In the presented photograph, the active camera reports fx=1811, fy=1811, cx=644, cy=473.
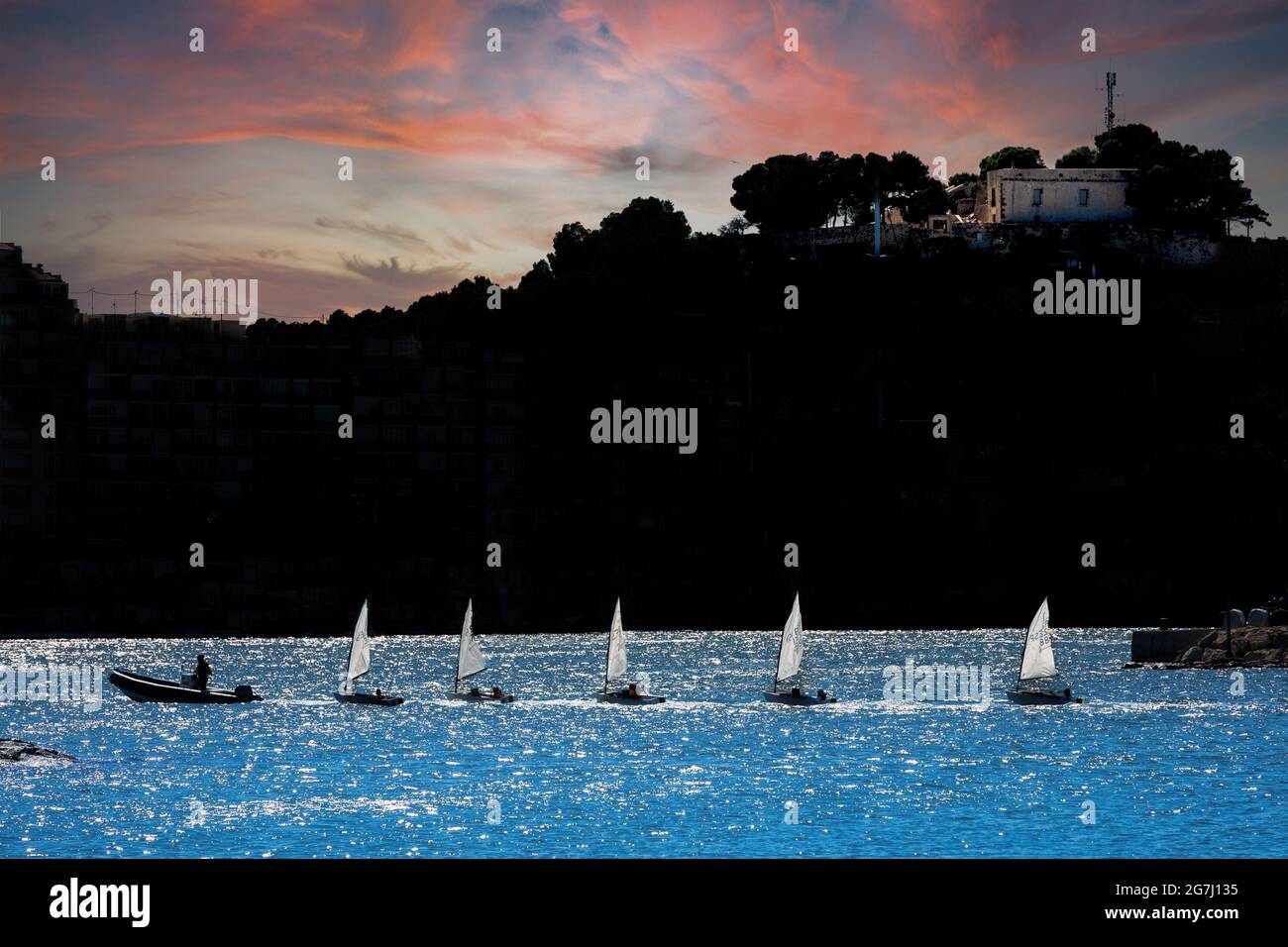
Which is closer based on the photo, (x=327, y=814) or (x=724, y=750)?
(x=327, y=814)

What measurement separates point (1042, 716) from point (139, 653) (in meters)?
121

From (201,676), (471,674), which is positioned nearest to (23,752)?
(201,676)

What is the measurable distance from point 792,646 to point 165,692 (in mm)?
34966

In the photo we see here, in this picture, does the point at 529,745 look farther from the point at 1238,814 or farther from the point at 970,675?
the point at 970,675

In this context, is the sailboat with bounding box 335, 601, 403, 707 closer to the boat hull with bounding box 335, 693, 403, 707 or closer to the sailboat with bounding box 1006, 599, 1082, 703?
the boat hull with bounding box 335, 693, 403, 707

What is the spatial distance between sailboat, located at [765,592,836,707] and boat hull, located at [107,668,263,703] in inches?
1135

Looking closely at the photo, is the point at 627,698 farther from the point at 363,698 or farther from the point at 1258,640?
the point at 1258,640

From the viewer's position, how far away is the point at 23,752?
2827 inches

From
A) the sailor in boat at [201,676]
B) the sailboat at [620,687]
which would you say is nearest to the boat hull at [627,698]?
the sailboat at [620,687]

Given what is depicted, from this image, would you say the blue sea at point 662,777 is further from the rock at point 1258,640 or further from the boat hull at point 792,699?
the rock at point 1258,640

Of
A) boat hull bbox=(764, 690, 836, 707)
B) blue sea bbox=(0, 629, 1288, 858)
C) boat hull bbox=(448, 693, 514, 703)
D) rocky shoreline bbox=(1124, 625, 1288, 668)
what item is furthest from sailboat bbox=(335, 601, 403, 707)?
rocky shoreline bbox=(1124, 625, 1288, 668)
